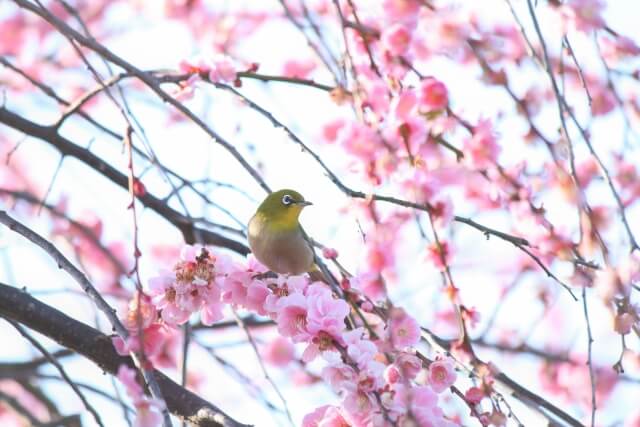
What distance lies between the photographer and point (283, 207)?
401 centimetres

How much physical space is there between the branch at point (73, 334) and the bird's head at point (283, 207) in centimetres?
114

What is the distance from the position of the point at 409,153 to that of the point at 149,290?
0.85 m

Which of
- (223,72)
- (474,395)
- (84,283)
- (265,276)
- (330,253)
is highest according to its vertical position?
(223,72)

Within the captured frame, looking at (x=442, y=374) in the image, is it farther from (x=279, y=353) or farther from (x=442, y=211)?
(x=279, y=353)

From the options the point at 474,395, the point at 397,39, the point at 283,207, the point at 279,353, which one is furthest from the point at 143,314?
the point at 279,353

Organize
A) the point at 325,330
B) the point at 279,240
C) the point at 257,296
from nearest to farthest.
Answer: the point at 325,330 → the point at 257,296 → the point at 279,240

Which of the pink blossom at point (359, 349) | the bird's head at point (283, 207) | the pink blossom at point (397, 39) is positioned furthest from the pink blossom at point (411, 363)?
the pink blossom at point (397, 39)

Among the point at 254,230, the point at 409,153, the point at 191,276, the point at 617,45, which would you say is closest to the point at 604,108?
the point at 617,45

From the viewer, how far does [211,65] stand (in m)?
3.72

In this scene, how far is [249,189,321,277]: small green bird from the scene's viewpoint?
358 cm

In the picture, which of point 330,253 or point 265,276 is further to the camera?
point 265,276

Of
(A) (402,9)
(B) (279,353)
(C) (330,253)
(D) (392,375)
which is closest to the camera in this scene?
(D) (392,375)

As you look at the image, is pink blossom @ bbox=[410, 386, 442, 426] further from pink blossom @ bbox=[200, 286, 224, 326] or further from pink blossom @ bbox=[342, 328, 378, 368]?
pink blossom @ bbox=[200, 286, 224, 326]

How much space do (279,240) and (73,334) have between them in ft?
3.27
